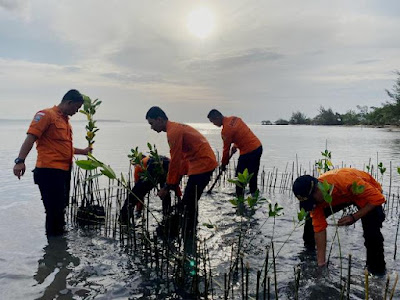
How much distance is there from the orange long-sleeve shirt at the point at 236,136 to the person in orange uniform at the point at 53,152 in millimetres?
3444

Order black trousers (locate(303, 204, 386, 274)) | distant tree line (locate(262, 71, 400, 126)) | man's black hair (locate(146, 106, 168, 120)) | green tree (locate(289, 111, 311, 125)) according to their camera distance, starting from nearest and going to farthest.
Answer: black trousers (locate(303, 204, 386, 274)), man's black hair (locate(146, 106, 168, 120)), distant tree line (locate(262, 71, 400, 126)), green tree (locate(289, 111, 311, 125))

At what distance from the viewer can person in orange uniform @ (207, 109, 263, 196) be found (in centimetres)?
733

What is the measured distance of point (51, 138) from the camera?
4.57 meters

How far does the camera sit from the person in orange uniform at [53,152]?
4398 millimetres

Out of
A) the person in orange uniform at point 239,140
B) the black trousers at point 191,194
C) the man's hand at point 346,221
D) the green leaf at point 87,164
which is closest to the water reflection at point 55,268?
the black trousers at point 191,194

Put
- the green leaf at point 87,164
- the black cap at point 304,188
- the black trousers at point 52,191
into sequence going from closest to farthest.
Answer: the green leaf at point 87,164, the black cap at point 304,188, the black trousers at point 52,191

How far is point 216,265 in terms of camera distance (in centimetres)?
422

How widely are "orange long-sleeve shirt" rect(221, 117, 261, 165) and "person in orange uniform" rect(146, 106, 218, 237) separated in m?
2.27

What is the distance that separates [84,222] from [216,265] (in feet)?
8.61

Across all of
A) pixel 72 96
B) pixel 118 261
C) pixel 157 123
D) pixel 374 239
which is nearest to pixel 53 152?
pixel 72 96

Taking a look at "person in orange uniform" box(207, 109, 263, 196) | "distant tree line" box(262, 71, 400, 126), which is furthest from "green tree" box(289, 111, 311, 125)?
"person in orange uniform" box(207, 109, 263, 196)

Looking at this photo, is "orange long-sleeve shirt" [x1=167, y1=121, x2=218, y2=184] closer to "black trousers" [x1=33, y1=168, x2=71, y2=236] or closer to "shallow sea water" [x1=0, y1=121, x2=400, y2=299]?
"shallow sea water" [x1=0, y1=121, x2=400, y2=299]

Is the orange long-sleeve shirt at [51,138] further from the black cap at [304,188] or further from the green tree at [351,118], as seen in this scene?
the green tree at [351,118]

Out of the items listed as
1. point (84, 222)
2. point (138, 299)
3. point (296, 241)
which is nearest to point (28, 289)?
point (138, 299)
